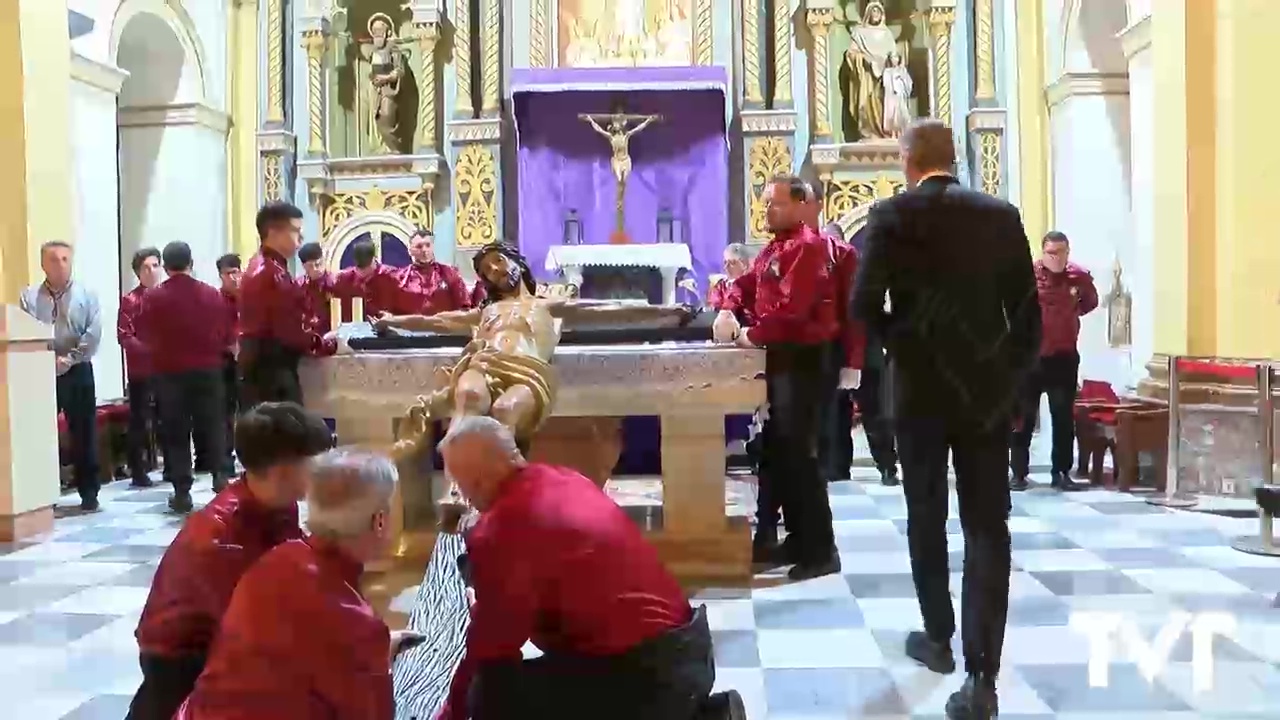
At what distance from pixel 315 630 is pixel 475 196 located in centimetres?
1037

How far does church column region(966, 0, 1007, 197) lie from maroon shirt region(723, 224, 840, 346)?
725 centimetres

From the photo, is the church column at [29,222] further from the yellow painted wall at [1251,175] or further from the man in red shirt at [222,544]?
the yellow painted wall at [1251,175]

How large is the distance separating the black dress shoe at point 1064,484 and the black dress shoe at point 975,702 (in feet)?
14.9

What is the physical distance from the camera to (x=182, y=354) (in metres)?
7.11

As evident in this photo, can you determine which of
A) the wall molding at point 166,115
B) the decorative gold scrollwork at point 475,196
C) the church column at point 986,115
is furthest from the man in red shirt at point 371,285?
Answer: the church column at point 986,115

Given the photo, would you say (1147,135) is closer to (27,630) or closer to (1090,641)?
(1090,641)

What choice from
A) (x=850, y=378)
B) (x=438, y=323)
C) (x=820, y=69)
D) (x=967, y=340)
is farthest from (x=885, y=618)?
(x=820, y=69)

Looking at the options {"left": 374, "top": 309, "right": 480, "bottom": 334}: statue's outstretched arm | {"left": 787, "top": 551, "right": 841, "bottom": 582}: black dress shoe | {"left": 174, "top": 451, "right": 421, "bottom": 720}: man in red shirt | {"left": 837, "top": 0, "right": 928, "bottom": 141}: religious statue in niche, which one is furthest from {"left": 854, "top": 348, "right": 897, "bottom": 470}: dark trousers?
{"left": 174, "top": 451, "right": 421, "bottom": 720}: man in red shirt

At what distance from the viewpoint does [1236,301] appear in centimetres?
731

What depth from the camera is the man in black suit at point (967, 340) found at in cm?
330

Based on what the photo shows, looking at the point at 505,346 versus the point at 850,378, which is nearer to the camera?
the point at 505,346

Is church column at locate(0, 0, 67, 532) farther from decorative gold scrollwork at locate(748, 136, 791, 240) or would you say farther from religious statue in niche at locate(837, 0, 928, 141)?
religious statue in niche at locate(837, 0, 928, 141)

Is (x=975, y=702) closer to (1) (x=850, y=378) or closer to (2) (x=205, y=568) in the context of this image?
(1) (x=850, y=378)

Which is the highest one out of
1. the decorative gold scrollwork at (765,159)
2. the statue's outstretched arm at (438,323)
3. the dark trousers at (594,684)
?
the decorative gold scrollwork at (765,159)
